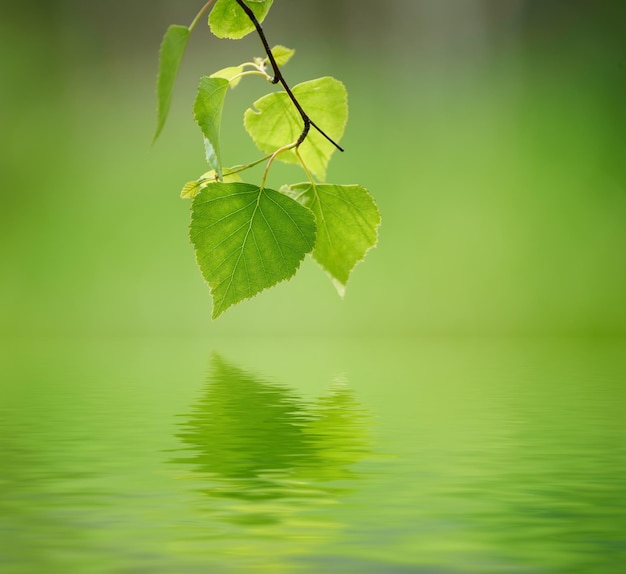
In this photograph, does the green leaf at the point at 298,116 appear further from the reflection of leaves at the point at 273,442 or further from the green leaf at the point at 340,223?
the reflection of leaves at the point at 273,442

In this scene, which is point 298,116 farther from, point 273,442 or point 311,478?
point 273,442

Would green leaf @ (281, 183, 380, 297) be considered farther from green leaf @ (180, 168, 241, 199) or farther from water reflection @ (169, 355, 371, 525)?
water reflection @ (169, 355, 371, 525)

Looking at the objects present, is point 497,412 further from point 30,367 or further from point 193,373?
point 30,367

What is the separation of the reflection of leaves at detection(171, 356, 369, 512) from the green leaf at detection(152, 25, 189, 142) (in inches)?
16.2

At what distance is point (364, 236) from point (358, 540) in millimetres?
226

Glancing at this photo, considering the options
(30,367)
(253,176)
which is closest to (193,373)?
(30,367)

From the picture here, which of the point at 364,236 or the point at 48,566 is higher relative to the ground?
the point at 364,236

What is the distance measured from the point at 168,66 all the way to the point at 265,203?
83 mm

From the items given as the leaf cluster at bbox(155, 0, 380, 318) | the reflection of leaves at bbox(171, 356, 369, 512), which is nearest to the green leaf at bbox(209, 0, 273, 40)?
the leaf cluster at bbox(155, 0, 380, 318)

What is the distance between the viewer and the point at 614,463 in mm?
706

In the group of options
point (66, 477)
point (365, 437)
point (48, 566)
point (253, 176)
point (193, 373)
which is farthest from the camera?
point (253, 176)

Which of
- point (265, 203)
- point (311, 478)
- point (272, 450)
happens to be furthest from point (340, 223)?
point (272, 450)

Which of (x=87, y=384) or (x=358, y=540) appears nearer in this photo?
(x=358, y=540)

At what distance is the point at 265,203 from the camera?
0.89ft
